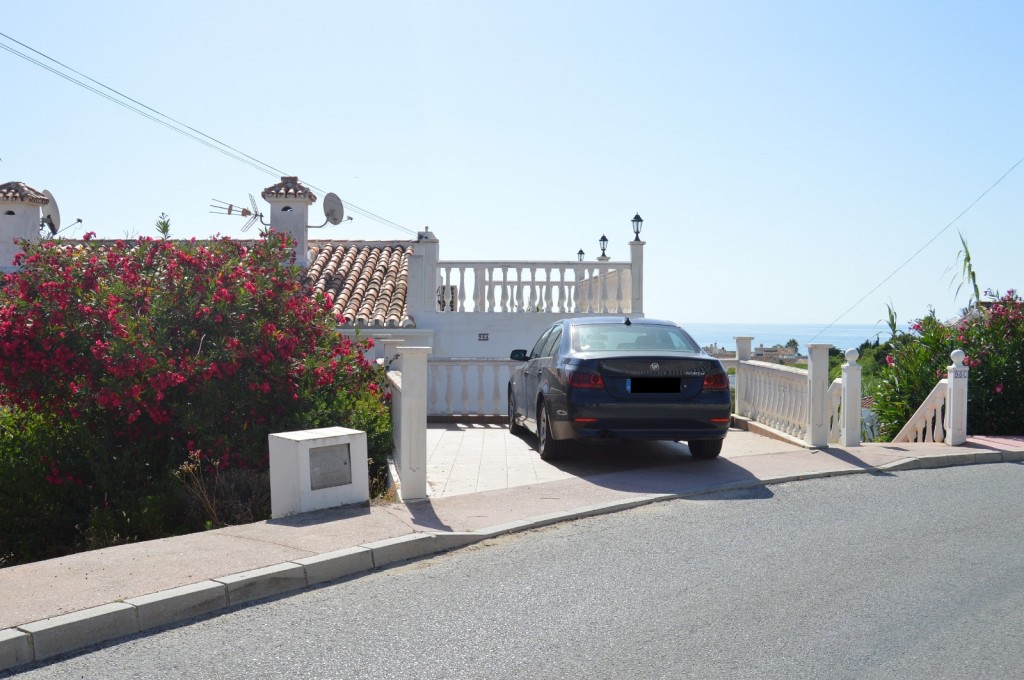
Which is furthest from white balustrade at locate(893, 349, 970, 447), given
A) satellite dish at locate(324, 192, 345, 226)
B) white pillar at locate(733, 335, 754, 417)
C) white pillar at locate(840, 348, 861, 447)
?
satellite dish at locate(324, 192, 345, 226)

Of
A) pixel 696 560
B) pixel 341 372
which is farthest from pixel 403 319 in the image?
pixel 696 560

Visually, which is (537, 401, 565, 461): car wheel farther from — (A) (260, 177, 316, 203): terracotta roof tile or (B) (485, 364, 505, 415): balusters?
(A) (260, 177, 316, 203): terracotta roof tile

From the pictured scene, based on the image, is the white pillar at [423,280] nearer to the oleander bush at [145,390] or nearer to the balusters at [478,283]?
the balusters at [478,283]

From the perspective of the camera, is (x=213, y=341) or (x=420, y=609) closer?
(x=420, y=609)

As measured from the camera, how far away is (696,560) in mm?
6539

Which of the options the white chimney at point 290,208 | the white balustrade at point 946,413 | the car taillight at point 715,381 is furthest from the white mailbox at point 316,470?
the white chimney at point 290,208

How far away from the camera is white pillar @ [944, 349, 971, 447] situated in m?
12.0

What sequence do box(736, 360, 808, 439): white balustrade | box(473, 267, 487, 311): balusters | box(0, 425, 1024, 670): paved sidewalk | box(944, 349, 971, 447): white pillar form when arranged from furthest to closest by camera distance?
box(473, 267, 487, 311): balusters → box(736, 360, 808, 439): white balustrade → box(944, 349, 971, 447): white pillar → box(0, 425, 1024, 670): paved sidewalk

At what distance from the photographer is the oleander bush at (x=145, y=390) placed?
8992 millimetres

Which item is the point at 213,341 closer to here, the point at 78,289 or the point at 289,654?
the point at 78,289

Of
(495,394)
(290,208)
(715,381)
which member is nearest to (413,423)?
(715,381)

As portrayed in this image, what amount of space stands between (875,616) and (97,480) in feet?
23.2

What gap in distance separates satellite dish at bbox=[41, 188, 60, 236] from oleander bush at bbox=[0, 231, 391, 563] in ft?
46.0

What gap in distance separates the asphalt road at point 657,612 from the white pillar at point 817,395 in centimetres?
364
